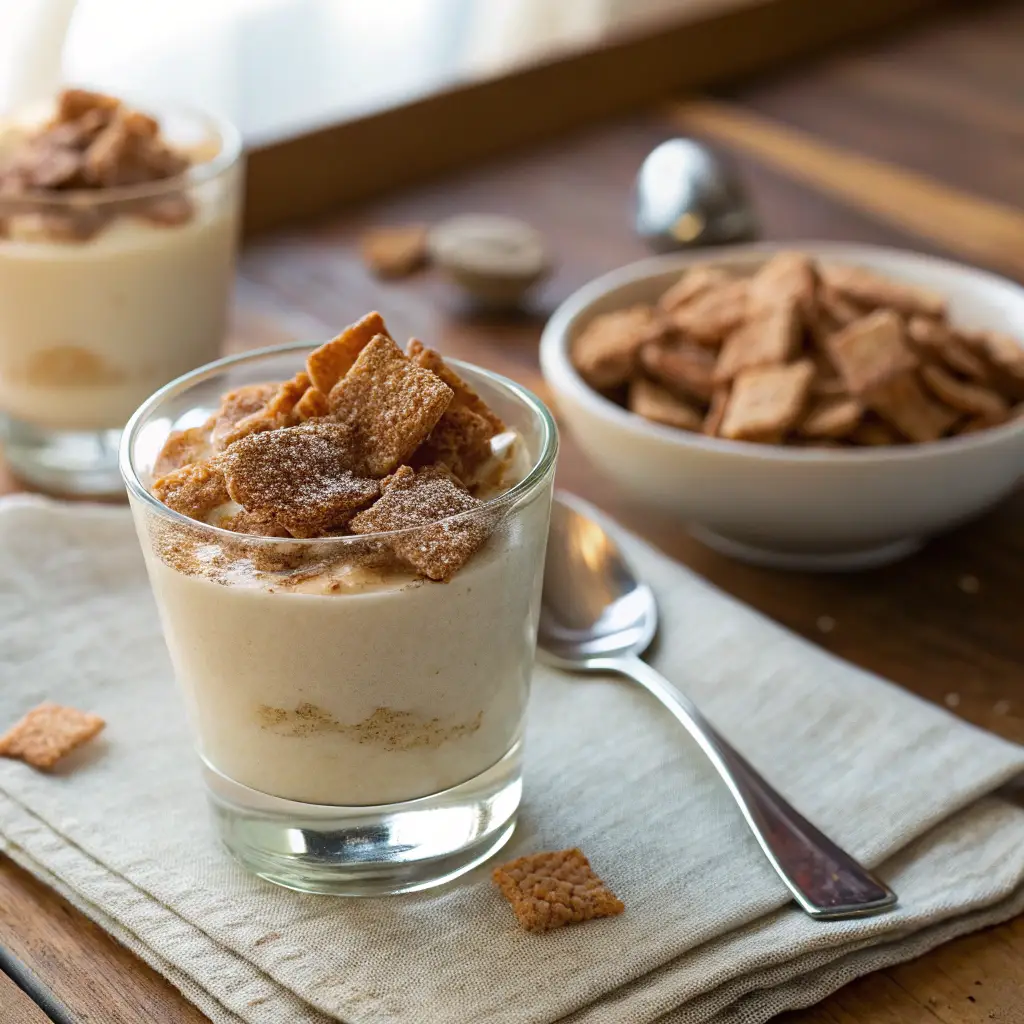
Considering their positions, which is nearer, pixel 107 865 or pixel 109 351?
pixel 107 865

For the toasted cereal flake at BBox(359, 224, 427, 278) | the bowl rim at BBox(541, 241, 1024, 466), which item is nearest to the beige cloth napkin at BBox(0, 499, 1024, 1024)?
the bowl rim at BBox(541, 241, 1024, 466)

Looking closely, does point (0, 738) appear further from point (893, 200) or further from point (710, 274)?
point (893, 200)

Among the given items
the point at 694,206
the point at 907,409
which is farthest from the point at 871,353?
the point at 694,206

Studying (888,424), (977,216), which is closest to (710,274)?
(888,424)

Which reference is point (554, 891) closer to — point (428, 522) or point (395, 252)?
point (428, 522)

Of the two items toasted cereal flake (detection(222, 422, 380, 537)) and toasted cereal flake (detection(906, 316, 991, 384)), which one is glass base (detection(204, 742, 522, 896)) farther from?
toasted cereal flake (detection(906, 316, 991, 384))

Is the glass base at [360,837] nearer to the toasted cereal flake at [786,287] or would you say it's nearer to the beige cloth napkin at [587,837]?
the beige cloth napkin at [587,837]

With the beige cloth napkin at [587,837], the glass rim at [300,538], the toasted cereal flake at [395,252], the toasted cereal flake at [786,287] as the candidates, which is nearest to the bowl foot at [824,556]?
the beige cloth napkin at [587,837]
